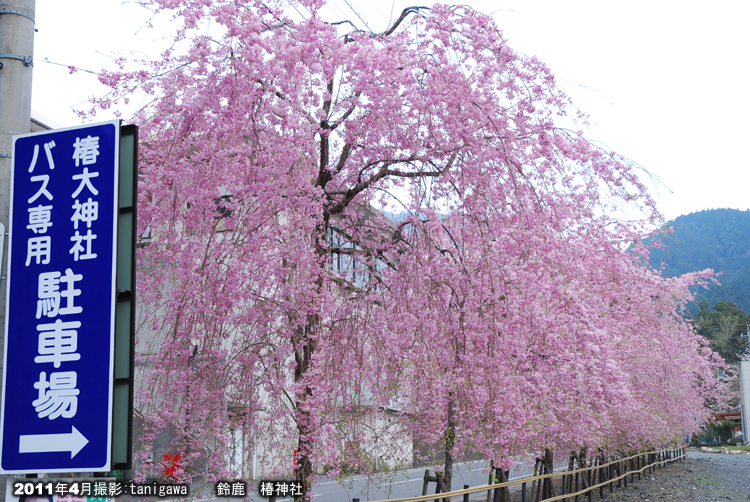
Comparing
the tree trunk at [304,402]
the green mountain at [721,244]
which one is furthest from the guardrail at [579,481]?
the green mountain at [721,244]

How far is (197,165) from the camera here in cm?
556

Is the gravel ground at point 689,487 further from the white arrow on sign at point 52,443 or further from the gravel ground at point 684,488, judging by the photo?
the white arrow on sign at point 52,443

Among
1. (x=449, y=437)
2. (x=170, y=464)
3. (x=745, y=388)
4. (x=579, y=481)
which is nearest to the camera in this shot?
(x=170, y=464)

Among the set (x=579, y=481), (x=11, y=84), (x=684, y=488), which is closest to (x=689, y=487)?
(x=684, y=488)

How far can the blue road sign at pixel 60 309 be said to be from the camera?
3244mm

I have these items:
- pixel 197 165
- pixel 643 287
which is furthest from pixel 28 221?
pixel 643 287

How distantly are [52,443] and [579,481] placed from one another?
18.4 meters

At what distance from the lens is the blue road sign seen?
3244 millimetres

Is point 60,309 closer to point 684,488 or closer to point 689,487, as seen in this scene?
point 684,488

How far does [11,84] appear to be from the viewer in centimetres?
343

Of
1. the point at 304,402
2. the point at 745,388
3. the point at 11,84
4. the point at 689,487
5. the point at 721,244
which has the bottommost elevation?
the point at 745,388

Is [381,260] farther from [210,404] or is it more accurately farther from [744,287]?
[744,287]

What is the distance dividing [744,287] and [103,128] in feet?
371

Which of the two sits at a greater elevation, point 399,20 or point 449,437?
point 399,20
